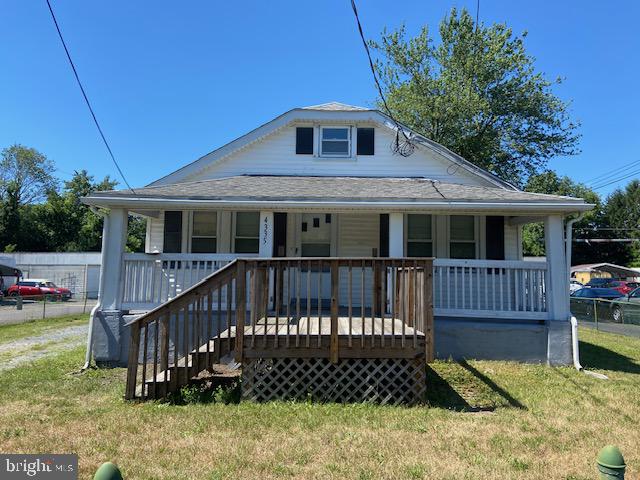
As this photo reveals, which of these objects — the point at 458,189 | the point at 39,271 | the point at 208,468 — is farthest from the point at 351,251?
the point at 39,271

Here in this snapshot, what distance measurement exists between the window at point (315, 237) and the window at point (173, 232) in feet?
9.28

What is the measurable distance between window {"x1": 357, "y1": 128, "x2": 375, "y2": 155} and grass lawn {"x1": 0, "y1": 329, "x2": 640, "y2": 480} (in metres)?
6.13

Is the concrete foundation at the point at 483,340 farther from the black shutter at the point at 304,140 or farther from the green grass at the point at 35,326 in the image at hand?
the black shutter at the point at 304,140

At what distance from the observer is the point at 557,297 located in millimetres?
7477

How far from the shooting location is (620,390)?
5.94 m

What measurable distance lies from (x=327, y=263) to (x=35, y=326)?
40.1ft

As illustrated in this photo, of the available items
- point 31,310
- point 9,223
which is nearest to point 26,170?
point 9,223

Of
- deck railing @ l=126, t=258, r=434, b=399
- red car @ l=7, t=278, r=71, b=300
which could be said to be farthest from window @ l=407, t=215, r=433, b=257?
red car @ l=7, t=278, r=71, b=300

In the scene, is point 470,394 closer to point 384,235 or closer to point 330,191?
point 384,235

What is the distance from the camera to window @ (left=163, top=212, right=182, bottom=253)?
31.6ft

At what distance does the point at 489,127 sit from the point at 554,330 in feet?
69.6

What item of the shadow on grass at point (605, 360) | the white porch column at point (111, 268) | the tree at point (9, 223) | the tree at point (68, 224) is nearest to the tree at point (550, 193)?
the shadow on grass at point (605, 360)

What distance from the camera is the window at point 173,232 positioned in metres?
9.64

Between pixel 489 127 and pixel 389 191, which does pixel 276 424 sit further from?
pixel 489 127
